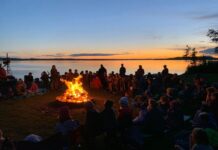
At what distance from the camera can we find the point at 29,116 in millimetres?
14828

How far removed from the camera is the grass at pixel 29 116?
1224 centimetres

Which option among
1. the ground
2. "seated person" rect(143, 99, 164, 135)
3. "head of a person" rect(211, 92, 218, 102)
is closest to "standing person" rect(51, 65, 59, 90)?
the ground

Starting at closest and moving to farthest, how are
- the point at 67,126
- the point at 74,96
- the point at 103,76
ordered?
the point at 67,126 → the point at 74,96 → the point at 103,76

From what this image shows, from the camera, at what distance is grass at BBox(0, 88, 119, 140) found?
12.2 metres

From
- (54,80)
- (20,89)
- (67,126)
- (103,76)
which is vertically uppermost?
(103,76)

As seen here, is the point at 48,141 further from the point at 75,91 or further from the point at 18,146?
the point at 75,91

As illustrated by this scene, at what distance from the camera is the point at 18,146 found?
289 inches

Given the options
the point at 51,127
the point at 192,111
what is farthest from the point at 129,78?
the point at 51,127

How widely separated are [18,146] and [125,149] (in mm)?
3328

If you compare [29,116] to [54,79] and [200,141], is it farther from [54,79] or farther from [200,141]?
[54,79]

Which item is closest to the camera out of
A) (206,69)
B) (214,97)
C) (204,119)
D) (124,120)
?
(204,119)

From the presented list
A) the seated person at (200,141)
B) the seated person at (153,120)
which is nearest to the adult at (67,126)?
the seated person at (153,120)

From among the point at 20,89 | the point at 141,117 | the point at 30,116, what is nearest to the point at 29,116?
the point at 30,116

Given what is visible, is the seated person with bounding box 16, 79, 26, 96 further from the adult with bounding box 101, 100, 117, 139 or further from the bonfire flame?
the adult with bounding box 101, 100, 117, 139
